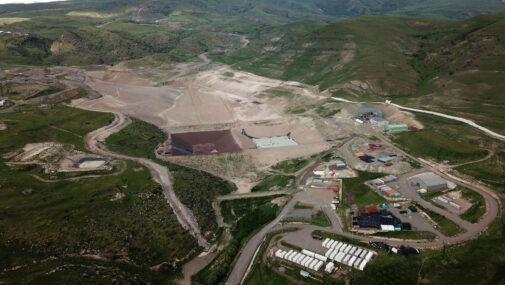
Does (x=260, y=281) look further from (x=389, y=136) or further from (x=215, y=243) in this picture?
(x=389, y=136)

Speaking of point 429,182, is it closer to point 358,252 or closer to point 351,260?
point 358,252

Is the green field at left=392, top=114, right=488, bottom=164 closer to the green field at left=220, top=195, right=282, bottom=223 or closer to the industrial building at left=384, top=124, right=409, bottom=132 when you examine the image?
the industrial building at left=384, top=124, right=409, bottom=132

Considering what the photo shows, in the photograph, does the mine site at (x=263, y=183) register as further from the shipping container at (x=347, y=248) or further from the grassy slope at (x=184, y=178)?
the grassy slope at (x=184, y=178)

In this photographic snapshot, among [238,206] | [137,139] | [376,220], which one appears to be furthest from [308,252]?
[137,139]

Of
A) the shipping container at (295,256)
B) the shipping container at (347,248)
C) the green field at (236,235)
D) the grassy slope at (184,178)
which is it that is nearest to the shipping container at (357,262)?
the shipping container at (347,248)

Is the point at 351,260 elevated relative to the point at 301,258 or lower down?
elevated
